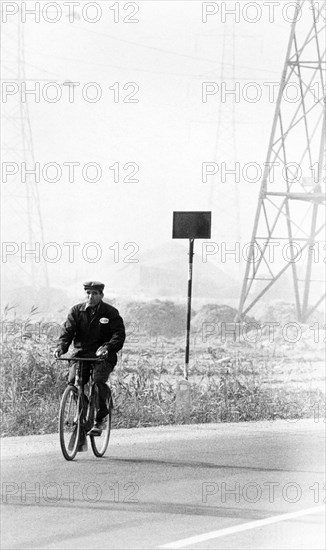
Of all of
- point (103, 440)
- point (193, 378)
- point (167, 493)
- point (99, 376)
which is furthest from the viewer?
point (193, 378)

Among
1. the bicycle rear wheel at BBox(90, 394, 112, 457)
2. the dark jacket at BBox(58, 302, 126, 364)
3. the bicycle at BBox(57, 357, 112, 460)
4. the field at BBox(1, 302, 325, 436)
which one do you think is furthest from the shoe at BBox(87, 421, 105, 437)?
the field at BBox(1, 302, 325, 436)

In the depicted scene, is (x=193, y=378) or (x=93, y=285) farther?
(x=193, y=378)

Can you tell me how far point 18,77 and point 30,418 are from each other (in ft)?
11.8

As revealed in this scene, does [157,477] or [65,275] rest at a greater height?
[65,275]

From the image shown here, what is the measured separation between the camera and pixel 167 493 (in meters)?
9.35

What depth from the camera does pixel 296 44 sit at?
12.4 meters

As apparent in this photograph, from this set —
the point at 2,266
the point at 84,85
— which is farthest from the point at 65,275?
the point at 84,85

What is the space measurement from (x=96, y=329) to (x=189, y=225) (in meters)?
2.02

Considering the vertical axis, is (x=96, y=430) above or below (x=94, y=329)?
below

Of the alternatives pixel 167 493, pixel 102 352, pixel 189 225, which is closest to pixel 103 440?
pixel 102 352

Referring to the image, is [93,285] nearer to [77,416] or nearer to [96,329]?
[96,329]

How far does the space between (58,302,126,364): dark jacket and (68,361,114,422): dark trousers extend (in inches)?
8.8

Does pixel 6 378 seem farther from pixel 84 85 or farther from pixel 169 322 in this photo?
pixel 84 85

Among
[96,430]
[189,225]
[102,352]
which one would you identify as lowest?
[96,430]
